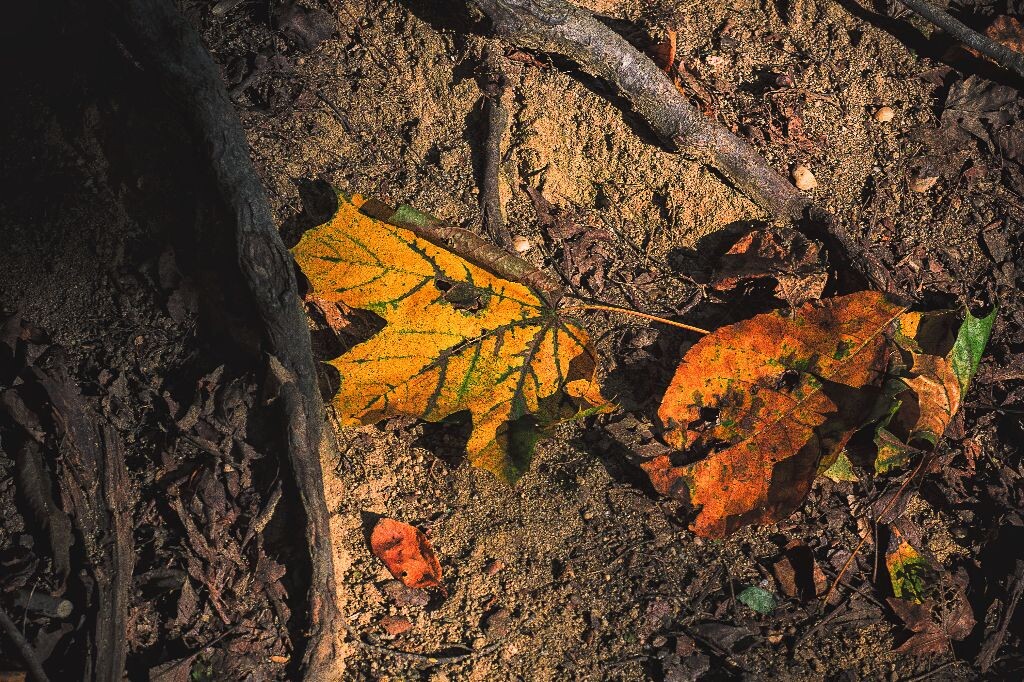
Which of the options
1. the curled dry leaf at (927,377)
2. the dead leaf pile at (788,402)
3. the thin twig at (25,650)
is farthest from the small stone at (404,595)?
the curled dry leaf at (927,377)

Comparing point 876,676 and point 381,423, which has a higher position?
point 381,423

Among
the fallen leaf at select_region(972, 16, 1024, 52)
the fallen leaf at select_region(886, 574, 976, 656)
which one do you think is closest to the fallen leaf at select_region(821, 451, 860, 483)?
the fallen leaf at select_region(886, 574, 976, 656)

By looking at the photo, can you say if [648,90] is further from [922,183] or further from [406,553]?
[406,553]

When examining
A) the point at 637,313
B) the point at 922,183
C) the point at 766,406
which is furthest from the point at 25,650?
the point at 922,183

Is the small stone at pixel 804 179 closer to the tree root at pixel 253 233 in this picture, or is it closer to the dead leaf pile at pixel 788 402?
the dead leaf pile at pixel 788 402

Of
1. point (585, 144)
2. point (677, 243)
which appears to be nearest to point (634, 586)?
point (677, 243)

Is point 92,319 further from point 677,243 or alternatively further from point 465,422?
point 677,243

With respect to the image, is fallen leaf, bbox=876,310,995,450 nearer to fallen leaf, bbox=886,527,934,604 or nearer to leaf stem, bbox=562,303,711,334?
fallen leaf, bbox=886,527,934,604

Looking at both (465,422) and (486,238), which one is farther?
(486,238)
